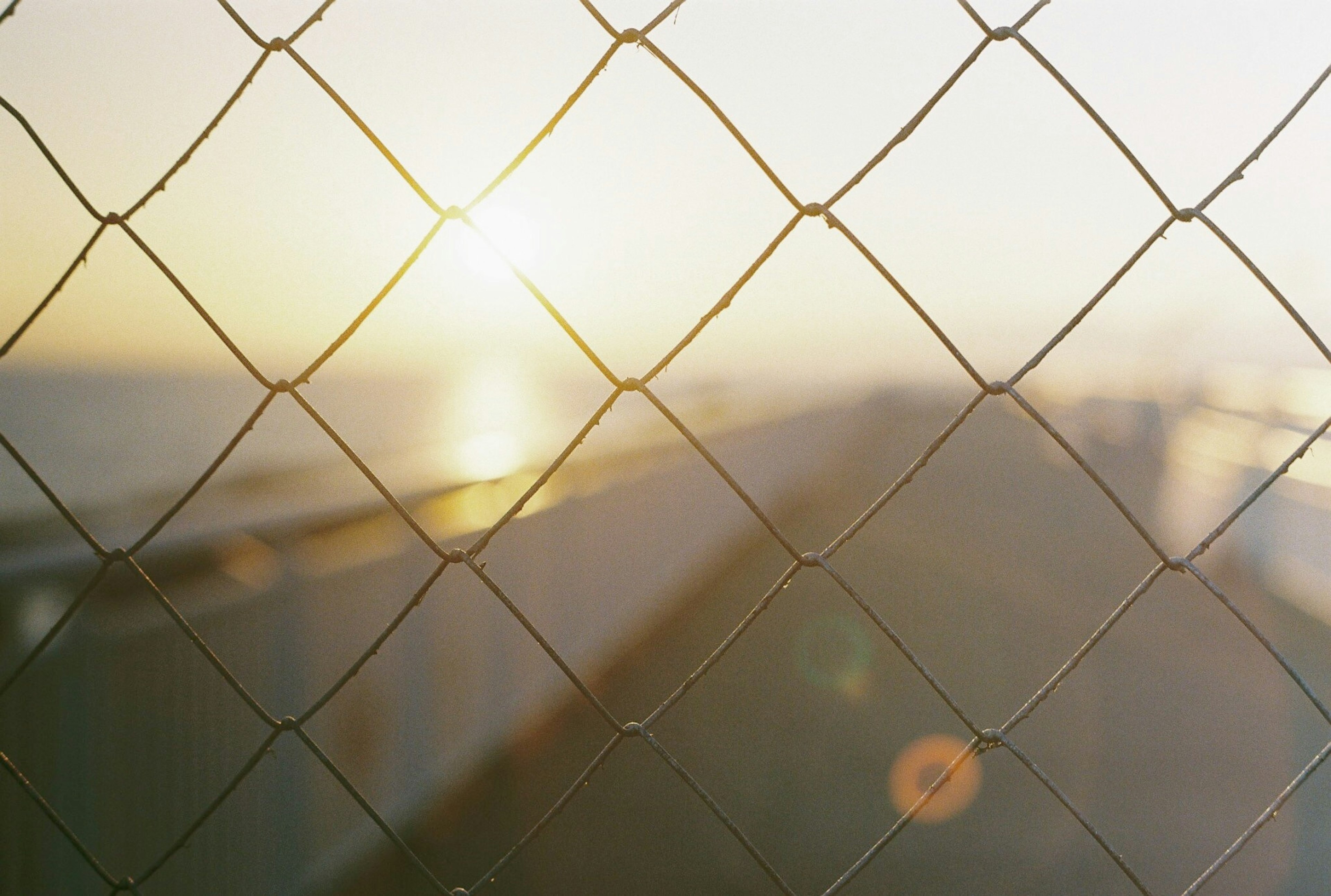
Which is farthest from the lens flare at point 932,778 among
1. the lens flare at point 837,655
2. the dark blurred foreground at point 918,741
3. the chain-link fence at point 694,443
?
the chain-link fence at point 694,443

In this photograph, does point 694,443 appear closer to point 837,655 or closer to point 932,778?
point 932,778

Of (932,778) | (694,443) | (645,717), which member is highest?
(694,443)

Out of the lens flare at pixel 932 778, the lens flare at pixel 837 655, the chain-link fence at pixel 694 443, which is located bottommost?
the lens flare at pixel 932 778

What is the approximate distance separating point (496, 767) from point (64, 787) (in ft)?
4.58

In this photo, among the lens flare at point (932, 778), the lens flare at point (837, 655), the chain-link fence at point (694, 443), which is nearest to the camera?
the chain-link fence at point (694, 443)

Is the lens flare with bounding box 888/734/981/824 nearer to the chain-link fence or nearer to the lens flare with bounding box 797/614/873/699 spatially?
the lens flare with bounding box 797/614/873/699

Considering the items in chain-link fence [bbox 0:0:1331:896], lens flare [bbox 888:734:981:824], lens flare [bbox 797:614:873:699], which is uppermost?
chain-link fence [bbox 0:0:1331:896]

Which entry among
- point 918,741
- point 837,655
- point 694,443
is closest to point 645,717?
point 918,741

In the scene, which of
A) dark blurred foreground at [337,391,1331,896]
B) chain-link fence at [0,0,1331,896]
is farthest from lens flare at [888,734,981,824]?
chain-link fence at [0,0,1331,896]

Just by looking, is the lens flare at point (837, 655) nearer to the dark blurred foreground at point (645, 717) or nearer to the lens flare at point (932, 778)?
the dark blurred foreground at point (645, 717)

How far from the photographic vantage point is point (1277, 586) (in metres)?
4.62

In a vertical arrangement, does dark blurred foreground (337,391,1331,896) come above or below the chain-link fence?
below

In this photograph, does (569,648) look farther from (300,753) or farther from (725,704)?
(300,753)

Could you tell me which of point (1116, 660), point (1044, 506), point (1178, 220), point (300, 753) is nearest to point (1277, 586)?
point (1116, 660)
